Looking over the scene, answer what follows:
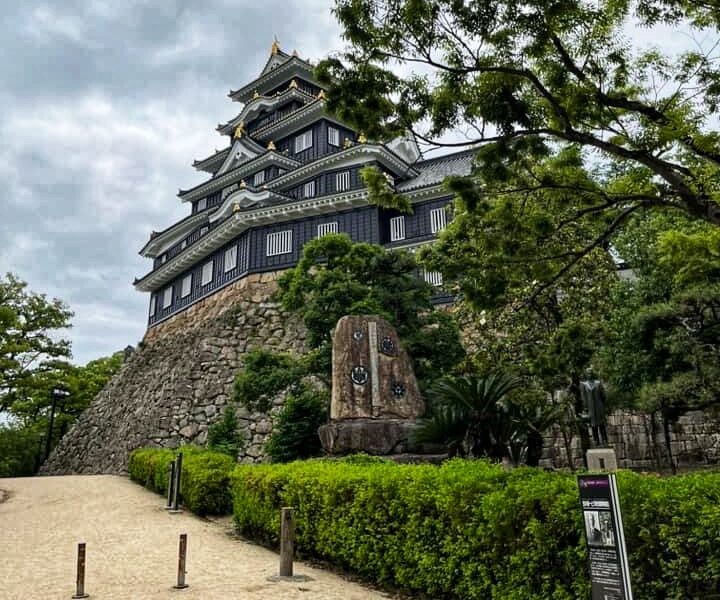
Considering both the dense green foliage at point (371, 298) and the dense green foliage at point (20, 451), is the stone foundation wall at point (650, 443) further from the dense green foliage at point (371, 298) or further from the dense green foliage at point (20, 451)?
the dense green foliage at point (20, 451)

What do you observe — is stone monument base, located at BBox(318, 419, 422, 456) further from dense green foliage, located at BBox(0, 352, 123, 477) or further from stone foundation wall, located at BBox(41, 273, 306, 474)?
dense green foliage, located at BBox(0, 352, 123, 477)

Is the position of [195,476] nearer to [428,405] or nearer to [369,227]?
[428,405]

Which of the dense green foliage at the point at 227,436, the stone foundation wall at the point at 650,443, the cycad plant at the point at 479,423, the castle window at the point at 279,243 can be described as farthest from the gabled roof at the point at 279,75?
the cycad plant at the point at 479,423

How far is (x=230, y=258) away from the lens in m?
31.3

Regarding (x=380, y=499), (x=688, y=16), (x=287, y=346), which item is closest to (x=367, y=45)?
(x=688, y=16)

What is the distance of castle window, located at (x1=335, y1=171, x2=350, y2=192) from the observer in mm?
29834

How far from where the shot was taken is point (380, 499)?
6832 mm

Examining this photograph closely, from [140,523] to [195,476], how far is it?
1.64 meters

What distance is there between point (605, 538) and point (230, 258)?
2924 centimetres

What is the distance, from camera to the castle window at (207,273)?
108ft

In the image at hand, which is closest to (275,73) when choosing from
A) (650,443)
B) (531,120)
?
(650,443)

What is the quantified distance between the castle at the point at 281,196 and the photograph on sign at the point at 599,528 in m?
21.8

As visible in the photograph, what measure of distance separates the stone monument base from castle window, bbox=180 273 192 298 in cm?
2465

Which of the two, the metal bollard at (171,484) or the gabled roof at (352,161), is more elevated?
the gabled roof at (352,161)
